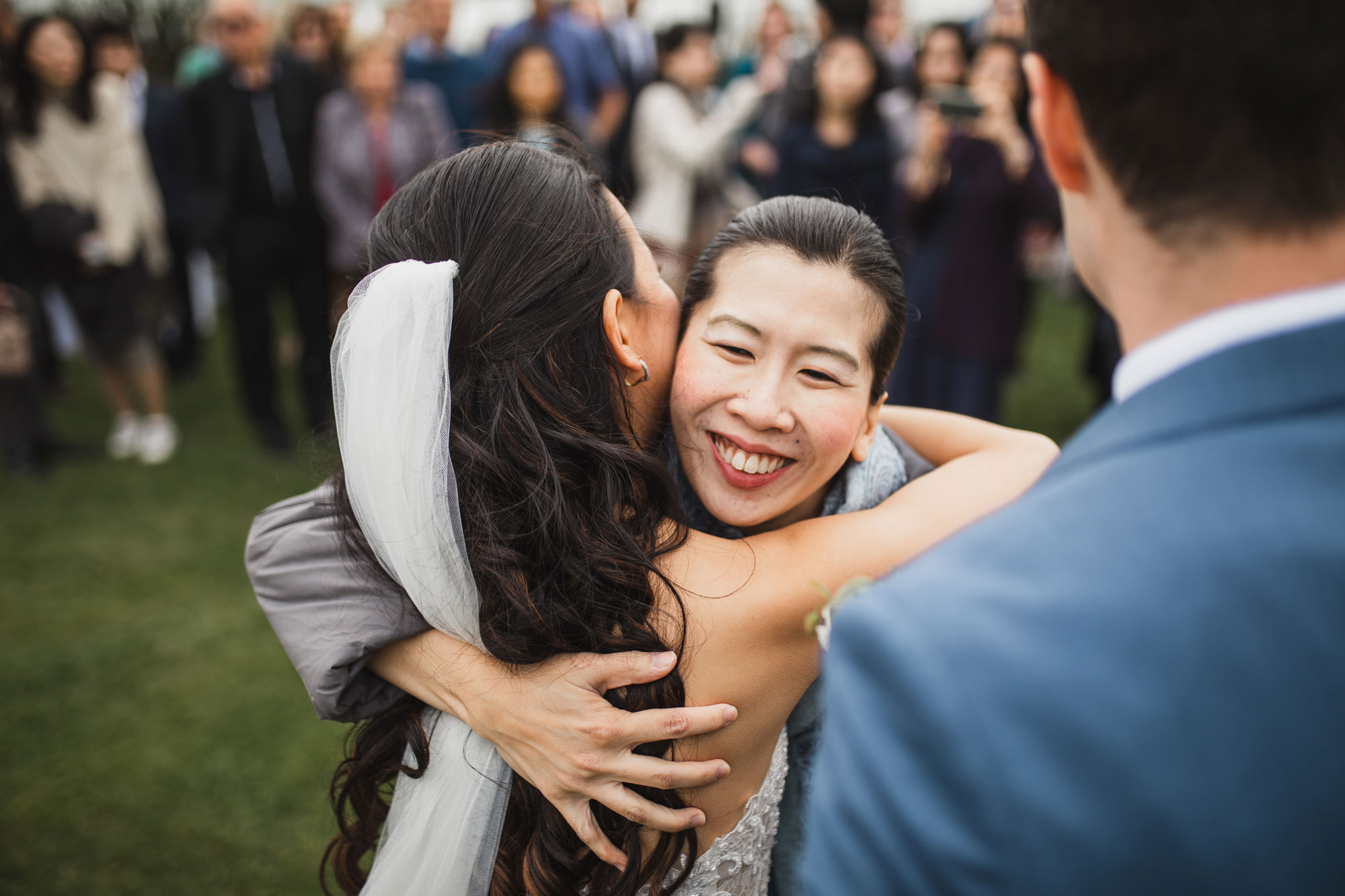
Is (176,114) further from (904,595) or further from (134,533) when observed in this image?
(904,595)

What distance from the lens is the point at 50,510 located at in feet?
16.7

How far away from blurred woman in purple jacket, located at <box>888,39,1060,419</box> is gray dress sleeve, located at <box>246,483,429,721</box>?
3594 mm

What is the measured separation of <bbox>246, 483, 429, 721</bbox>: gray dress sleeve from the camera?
1.45 metres

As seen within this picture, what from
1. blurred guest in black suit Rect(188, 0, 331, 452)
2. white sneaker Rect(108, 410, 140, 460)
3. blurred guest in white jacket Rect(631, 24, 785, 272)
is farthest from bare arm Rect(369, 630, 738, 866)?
white sneaker Rect(108, 410, 140, 460)

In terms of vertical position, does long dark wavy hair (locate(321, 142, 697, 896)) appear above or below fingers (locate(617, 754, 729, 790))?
above

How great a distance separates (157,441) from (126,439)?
0.25 meters

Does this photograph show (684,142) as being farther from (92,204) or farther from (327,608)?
(327,608)

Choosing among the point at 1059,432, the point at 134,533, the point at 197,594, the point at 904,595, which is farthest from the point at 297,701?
the point at 1059,432

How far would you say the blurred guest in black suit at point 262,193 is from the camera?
548 cm

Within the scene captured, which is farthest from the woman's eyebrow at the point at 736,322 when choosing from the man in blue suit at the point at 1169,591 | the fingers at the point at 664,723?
the man in blue suit at the point at 1169,591

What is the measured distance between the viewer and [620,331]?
144cm

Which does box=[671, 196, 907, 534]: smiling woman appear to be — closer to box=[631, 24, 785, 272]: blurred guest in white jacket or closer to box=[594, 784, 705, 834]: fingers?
box=[594, 784, 705, 834]: fingers

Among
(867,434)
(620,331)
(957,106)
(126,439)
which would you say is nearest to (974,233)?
(957,106)

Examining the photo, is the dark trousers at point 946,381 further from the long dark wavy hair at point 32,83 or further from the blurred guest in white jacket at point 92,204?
the long dark wavy hair at point 32,83
